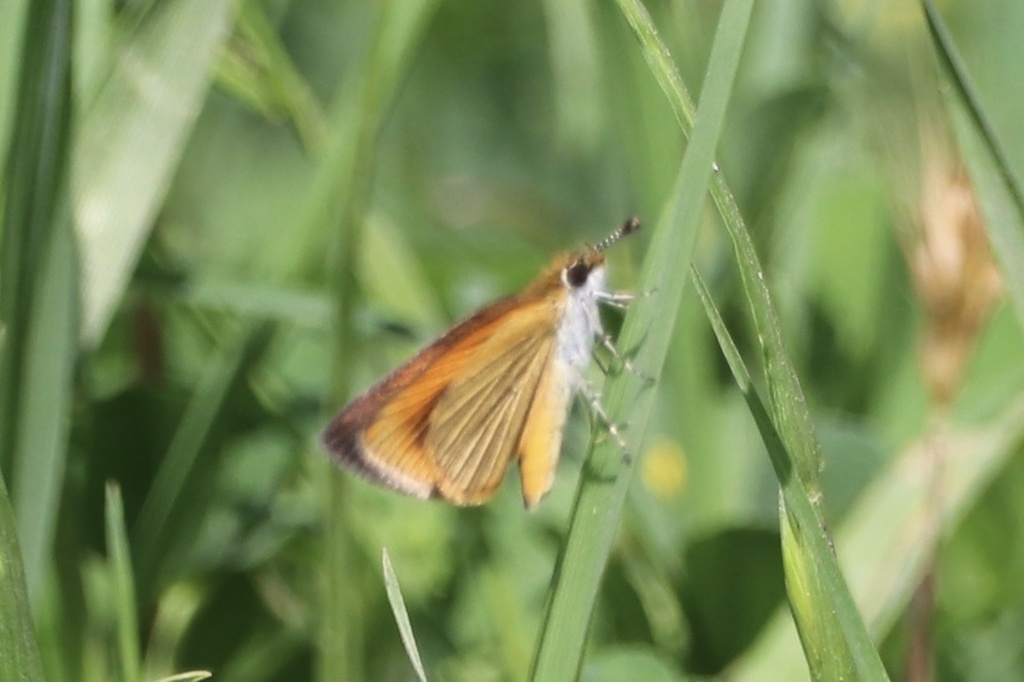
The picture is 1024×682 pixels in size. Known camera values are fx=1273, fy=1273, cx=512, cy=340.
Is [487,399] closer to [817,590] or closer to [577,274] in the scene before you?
[577,274]

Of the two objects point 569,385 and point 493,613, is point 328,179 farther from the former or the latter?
point 493,613

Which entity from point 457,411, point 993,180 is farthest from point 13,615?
point 993,180

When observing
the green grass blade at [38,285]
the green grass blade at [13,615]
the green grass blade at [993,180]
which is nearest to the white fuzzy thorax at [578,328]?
the green grass blade at [993,180]

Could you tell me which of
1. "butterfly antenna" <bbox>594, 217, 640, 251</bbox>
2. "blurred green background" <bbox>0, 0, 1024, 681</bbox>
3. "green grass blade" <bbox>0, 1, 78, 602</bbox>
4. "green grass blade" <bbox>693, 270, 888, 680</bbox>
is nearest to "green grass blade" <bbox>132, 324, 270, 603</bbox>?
"blurred green background" <bbox>0, 0, 1024, 681</bbox>

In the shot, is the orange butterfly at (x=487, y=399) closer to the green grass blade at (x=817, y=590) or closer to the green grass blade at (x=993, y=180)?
the green grass blade at (x=993, y=180)

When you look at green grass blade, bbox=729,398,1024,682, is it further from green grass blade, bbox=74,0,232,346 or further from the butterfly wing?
green grass blade, bbox=74,0,232,346

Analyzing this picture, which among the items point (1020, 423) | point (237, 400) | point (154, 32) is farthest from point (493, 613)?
point (154, 32)
